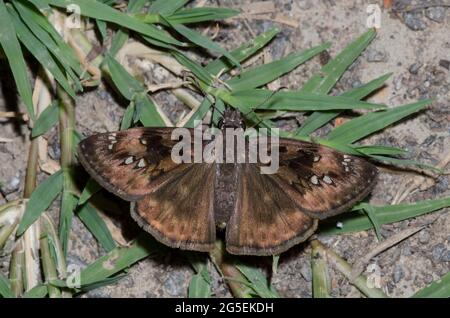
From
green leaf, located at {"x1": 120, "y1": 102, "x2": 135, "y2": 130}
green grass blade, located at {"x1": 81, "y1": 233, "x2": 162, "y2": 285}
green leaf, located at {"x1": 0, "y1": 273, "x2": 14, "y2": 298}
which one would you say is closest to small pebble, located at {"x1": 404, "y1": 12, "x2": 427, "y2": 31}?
green leaf, located at {"x1": 120, "y1": 102, "x2": 135, "y2": 130}

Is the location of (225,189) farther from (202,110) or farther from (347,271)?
(347,271)

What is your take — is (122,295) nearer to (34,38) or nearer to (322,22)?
(34,38)

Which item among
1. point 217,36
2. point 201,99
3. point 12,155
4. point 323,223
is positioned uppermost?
point 217,36

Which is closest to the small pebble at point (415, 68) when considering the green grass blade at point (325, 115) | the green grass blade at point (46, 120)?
the green grass blade at point (325, 115)

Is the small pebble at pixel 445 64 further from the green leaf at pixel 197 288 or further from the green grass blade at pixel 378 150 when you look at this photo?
the green leaf at pixel 197 288

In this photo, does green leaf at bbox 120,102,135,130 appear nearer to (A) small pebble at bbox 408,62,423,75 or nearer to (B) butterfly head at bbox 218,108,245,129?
(B) butterfly head at bbox 218,108,245,129
